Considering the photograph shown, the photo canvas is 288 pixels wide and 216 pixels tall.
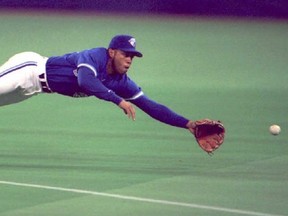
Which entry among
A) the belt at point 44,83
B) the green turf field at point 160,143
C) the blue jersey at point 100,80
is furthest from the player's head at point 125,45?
the green turf field at point 160,143

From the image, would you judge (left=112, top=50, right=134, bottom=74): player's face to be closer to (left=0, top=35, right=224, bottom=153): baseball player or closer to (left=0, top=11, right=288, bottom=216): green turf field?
(left=0, top=35, right=224, bottom=153): baseball player

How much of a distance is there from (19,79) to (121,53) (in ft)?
4.17

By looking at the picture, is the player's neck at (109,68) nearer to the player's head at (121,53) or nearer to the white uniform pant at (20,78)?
the player's head at (121,53)

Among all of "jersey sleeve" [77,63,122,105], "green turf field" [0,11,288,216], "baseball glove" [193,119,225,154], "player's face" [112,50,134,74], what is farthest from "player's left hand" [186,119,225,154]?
"jersey sleeve" [77,63,122,105]

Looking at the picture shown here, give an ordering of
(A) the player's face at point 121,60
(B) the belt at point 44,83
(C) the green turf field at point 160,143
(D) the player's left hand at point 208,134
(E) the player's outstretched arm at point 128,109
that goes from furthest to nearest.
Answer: (B) the belt at point 44,83, (D) the player's left hand at point 208,134, (A) the player's face at point 121,60, (E) the player's outstretched arm at point 128,109, (C) the green turf field at point 160,143

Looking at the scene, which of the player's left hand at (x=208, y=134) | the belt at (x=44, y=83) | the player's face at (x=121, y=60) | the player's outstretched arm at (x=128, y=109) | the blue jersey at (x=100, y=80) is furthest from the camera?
the belt at (x=44, y=83)

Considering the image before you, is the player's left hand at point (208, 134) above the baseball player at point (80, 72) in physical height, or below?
below

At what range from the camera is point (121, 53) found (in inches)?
488

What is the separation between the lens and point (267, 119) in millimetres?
16594

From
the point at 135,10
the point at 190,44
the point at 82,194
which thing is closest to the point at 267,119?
the point at 82,194

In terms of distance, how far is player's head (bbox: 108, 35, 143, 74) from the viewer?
40.6 ft

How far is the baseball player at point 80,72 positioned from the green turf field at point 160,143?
72 cm

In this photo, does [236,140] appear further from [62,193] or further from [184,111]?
[62,193]

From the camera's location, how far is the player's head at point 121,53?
12375 mm
